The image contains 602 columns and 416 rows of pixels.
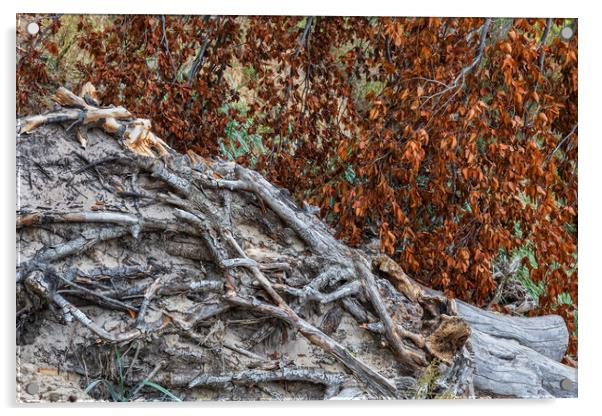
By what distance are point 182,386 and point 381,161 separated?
1.26 meters

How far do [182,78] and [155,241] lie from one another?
70 centimetres

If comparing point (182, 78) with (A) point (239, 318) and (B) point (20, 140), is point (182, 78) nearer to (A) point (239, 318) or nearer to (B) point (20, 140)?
(B) point (20, 140)

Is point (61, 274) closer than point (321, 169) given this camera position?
Yes

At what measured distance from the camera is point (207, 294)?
135 inches

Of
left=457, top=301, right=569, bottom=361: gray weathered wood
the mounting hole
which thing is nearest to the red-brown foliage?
left=457, top=301, right=569, bottom=361: gray weathered wood

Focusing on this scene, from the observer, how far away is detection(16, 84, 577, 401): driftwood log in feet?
10.9

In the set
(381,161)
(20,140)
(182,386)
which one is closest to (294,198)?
(381,161)

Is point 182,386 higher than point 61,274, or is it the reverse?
point 61,274

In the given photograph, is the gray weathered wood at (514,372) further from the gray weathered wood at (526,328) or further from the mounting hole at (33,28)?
the mounting hole at (33,28)

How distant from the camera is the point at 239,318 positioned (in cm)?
343

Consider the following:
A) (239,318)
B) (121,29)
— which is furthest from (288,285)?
(121,29)

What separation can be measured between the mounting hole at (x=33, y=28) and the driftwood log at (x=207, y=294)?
10.3 inches

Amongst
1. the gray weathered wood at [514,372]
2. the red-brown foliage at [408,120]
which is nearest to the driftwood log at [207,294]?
the gray weathered wood at [514,372]

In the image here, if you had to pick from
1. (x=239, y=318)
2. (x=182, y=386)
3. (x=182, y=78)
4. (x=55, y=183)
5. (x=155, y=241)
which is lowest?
(x=182, y=386)
